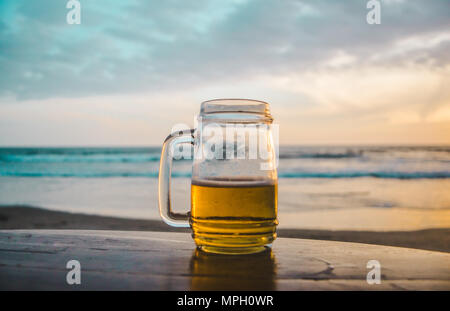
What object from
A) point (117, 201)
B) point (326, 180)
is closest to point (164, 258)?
point (117, 201)

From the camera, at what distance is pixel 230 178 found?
0.99 m

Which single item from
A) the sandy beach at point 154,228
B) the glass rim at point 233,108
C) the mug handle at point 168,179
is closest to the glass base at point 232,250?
the mug handle at point 168,179

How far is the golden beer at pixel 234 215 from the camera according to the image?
0.97 m

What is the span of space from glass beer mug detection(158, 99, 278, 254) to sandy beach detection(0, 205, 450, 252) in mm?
3896

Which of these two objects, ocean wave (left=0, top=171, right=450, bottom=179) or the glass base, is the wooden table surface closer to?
the glass base

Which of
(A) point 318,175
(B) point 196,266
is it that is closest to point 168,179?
(B) point 196,266

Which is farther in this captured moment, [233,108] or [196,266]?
[233,108]

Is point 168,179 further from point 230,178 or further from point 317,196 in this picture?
point 317,196

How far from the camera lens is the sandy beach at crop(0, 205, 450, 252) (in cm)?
499

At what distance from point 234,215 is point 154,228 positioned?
4.76 metres

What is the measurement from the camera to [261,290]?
28.4 inches

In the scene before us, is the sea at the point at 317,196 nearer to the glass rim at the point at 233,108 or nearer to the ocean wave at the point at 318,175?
the ocean wave at the point at 318,175
